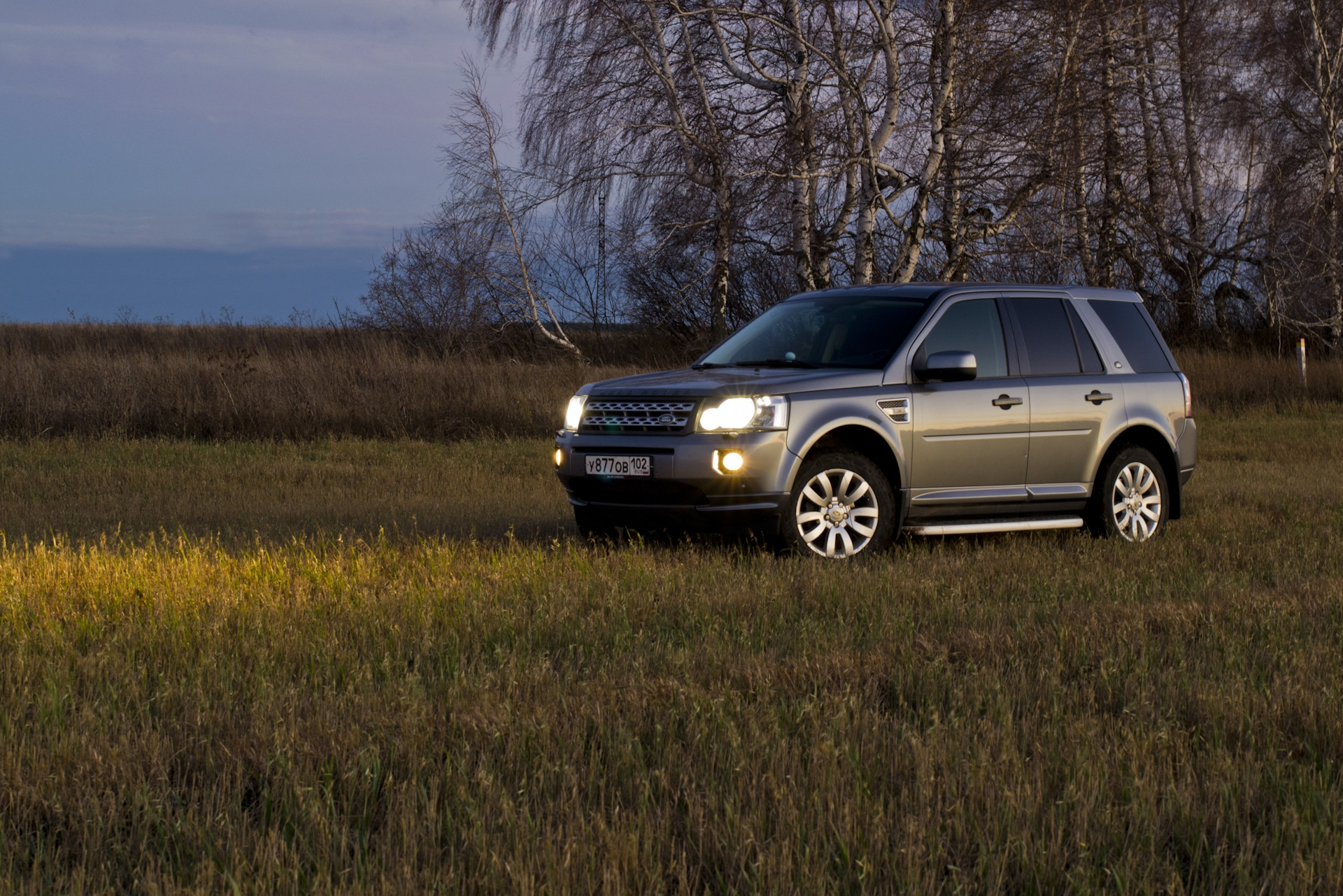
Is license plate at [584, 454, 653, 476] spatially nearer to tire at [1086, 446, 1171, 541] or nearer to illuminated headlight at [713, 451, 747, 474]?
illuminated headlight at [713, 451, 747, 474]

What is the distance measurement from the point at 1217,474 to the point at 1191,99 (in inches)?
637

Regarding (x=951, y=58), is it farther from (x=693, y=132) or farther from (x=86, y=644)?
(x=86, y=644)

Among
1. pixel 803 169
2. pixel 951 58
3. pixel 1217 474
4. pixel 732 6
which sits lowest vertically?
pixel 1217 474

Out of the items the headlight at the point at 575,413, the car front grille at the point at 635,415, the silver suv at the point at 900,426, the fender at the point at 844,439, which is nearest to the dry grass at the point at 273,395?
the headlight at the point at 575,413

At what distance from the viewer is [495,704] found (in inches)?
177

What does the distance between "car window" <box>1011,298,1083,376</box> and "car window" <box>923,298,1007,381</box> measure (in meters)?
0.23

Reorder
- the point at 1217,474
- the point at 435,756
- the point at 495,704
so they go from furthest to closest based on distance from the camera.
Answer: the point at 1217,474 < the point at 495,704 < the point at 435,756

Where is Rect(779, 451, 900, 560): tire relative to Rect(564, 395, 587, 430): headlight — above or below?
below

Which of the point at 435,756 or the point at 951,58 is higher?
the point at 951,58

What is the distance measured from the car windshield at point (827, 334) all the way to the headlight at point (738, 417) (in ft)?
3.08

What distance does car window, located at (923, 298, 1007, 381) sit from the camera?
868 centimetres

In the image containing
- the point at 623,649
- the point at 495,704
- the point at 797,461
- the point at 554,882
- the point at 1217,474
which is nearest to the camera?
the point at 554,882

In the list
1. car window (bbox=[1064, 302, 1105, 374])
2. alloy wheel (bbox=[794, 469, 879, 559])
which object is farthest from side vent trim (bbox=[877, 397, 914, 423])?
car window (bbox=[1064, 302, 1105, 374])

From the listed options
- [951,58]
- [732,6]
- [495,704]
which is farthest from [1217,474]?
[495,704]
